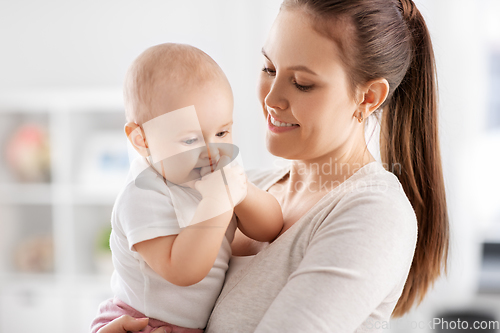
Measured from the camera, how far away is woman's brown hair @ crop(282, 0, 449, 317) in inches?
36.0

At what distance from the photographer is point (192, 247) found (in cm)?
76

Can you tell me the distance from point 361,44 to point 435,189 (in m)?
0.43

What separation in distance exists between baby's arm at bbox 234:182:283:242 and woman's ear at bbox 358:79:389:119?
0.99ft

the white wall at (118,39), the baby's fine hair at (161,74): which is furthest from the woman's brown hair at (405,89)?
the white wall at (118,39)

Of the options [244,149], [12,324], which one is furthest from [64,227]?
[244,149]

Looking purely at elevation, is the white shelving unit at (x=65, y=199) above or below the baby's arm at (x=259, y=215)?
below

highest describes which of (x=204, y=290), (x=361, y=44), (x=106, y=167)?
(x=361, y=44)

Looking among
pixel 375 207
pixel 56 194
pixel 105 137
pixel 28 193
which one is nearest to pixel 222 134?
pixel 375 207

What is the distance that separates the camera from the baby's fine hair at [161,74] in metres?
0.78

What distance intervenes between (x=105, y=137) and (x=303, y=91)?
1.86 m

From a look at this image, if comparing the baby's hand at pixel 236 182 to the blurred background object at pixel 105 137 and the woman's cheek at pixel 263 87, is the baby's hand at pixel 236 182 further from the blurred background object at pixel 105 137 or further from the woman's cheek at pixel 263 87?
the blurred background object at pixel 105 137

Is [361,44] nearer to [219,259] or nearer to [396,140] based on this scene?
[396,140]

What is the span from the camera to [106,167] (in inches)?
99.0

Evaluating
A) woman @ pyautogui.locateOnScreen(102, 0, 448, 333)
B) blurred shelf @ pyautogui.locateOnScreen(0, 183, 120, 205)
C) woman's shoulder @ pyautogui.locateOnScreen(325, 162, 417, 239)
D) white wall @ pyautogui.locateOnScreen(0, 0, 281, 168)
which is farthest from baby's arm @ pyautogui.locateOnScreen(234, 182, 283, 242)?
blurred shelf @ pyautogui.locateOnScreen(0, 183, 120, 205)
